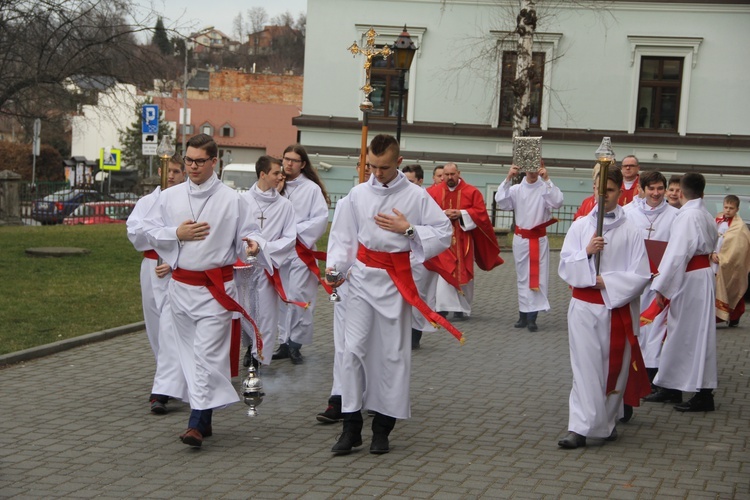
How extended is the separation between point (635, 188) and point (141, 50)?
1225 centimetres

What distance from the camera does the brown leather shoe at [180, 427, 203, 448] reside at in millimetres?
7199

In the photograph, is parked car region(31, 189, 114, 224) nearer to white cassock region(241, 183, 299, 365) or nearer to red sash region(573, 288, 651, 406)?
white cassock region(241, 183, 299, 365)

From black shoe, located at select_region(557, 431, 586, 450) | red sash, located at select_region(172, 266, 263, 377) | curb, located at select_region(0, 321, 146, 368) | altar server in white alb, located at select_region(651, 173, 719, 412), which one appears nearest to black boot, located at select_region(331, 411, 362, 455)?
red sash, located at select_region(172, 266, 263, 377)

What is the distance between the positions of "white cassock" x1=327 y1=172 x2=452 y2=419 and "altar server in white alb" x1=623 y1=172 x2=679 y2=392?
2818mm

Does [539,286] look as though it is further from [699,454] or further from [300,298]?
[699,454]

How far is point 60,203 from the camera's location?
30.1 m

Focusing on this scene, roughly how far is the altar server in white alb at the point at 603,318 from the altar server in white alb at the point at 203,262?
2234 mm

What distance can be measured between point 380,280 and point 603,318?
1.56 metres

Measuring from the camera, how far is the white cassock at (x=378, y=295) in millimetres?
7406

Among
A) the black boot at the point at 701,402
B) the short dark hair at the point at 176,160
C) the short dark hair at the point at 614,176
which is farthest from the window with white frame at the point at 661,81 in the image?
the short dark hair at the point at 614,176

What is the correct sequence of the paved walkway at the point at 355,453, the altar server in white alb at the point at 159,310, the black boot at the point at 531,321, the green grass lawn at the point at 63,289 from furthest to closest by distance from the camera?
the black boot at the point at 531,321 → the green grass lawn at the point at 63,289 → the altar server in white alb at the point at 159,310 → the paved walkway at the point at 355,453

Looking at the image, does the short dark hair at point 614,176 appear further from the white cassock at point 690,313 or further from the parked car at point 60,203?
the parked car at point 60,203

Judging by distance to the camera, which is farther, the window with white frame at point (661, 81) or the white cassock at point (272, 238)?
the window with white frame at point (661, 81)

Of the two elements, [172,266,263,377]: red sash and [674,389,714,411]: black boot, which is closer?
[172,266,263,377]: red sash
